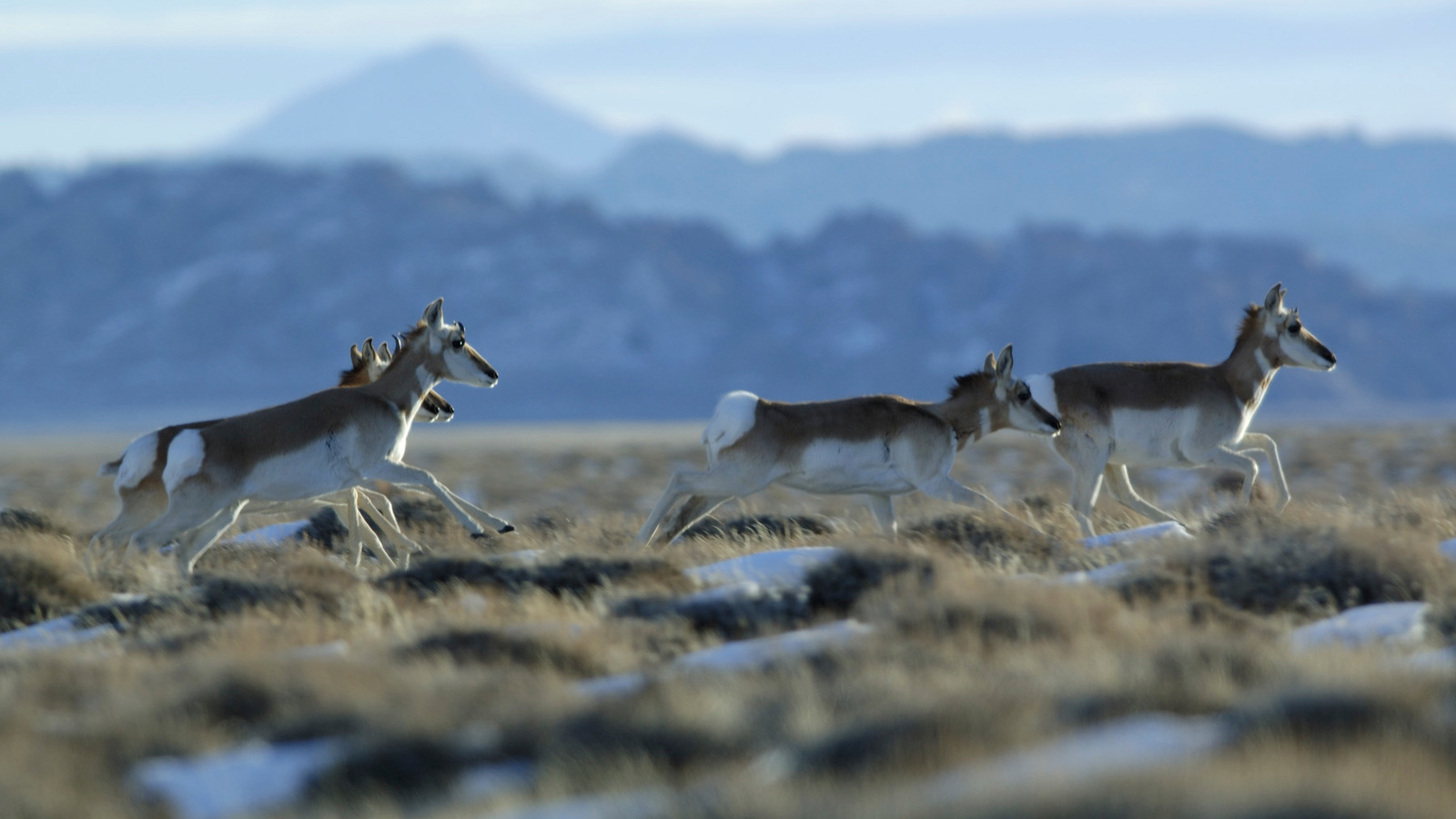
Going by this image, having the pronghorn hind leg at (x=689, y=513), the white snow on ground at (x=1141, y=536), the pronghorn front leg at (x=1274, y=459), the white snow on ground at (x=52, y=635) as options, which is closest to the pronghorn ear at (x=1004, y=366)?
the white snow on ground at (x=1141, y=536)

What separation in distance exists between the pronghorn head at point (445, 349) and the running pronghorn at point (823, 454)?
1.76m

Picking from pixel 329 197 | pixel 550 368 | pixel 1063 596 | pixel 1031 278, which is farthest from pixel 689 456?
pixel 329 197

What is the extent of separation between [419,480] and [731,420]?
2266mm

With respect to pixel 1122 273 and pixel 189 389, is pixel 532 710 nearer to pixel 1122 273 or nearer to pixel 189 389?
pixel 189 389

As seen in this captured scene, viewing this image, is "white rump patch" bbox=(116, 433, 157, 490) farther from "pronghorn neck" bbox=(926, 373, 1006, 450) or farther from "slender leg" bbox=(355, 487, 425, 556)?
"pronghorn neck" bbox=(926, 373, 1006, 450)

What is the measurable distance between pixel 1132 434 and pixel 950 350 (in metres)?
160

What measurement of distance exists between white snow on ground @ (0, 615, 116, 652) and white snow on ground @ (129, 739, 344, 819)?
2865 millimetres

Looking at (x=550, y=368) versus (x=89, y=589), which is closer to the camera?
(x=89, y=589)

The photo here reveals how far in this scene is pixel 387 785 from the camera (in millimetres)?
6461

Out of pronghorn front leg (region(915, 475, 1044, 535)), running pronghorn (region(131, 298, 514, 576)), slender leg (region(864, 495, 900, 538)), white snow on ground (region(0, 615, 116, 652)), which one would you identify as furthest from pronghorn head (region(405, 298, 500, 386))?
white snow on ground (region(0, 615, 116, 652))

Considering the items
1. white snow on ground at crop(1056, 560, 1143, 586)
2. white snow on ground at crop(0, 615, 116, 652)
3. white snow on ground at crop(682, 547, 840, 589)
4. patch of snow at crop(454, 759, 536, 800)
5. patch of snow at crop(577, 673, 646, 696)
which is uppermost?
white snow on ground at crop(0, 615, 116, 652)

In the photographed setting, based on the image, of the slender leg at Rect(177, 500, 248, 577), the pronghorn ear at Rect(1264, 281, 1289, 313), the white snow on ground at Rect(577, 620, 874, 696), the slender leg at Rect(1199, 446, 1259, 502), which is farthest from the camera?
the pronghorn ear at Rect(1264, 281, 1289, 313)

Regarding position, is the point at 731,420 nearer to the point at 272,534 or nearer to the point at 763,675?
the point at 272,534

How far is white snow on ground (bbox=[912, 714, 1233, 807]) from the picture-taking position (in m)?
5.89
